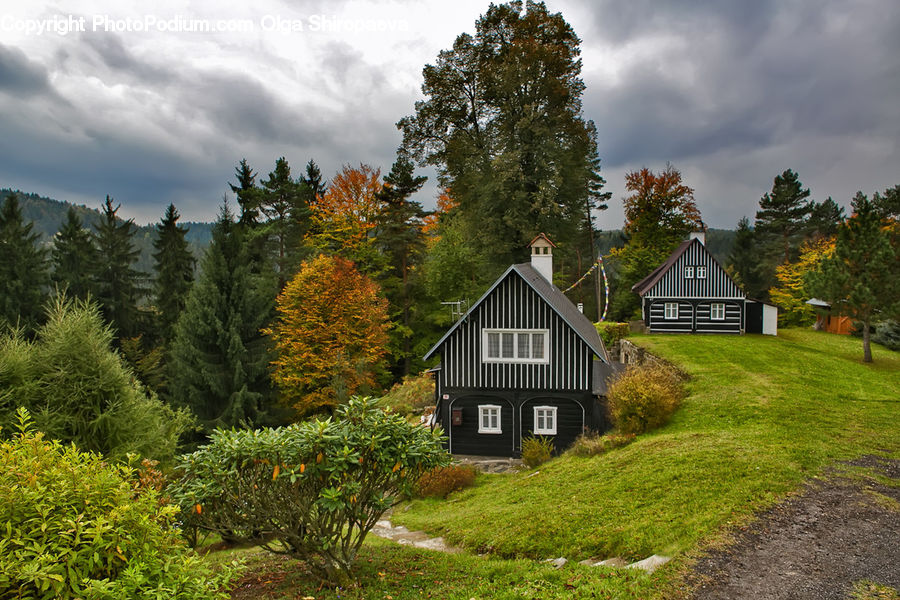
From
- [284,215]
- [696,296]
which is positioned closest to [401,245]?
[284,215]

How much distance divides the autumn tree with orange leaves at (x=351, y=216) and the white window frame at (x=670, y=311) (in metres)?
20.7

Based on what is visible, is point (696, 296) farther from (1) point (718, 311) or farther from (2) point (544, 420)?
(2) point (544, 420)

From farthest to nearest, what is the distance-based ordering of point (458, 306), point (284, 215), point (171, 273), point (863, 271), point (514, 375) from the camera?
point (171, 273)
point (284, 215)
point (863, 271)
point (458, 306)
point (514, 375)

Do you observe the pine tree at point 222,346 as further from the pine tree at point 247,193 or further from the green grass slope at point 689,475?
the green grass slope at point 689,475

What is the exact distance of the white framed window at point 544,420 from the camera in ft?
62.8

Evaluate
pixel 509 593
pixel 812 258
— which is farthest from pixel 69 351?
pixel 812 258

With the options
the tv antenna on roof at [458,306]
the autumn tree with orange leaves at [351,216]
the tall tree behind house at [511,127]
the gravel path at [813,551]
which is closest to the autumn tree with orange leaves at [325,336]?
the autumn tree with orange leaves at [351,216]

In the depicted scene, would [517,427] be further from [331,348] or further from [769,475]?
[331,348]

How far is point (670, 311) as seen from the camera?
34438 millimetres

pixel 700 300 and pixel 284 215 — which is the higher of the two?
pixel 284 215

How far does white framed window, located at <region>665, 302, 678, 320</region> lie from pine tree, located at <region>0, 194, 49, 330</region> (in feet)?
146

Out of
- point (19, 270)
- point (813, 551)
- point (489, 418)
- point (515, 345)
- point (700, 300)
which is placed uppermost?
point (19, 270)

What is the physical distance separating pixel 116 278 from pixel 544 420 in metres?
39.2

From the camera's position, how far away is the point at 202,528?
21.9ft
